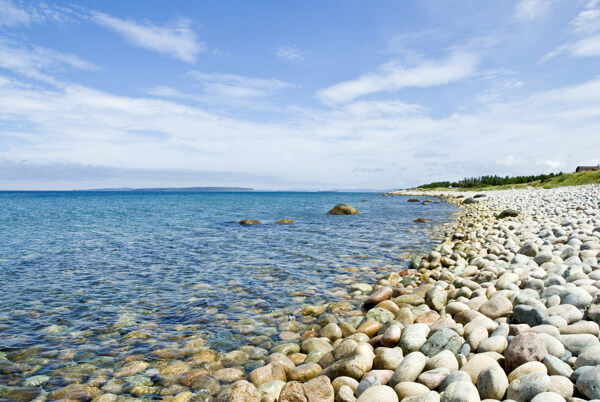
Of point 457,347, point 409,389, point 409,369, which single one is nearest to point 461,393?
point 409,389

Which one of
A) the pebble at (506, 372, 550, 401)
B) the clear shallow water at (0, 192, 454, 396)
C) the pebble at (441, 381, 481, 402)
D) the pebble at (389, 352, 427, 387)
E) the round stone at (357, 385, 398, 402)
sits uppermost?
the pebble at (506, 372, 550, 401)

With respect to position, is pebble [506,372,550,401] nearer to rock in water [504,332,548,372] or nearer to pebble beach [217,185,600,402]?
pebble beach [217,185,600,402]

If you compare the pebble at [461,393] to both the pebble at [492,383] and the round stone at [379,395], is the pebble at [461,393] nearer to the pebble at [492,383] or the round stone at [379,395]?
the pebble at [492,383]

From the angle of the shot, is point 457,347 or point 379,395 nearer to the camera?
point 379,395

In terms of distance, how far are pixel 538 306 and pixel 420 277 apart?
483cm

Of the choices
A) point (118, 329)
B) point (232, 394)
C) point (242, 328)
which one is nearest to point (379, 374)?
point (232, 394)

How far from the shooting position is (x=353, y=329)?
251 inches

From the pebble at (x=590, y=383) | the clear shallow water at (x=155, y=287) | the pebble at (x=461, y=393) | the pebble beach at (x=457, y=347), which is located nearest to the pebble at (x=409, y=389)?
the pebble beach at (x=457, y=347)

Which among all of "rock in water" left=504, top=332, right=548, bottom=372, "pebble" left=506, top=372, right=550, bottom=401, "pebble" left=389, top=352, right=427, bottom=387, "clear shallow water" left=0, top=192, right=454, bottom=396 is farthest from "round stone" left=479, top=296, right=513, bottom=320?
"clear shallow water" left=0, top=192, right=454, bottom=396

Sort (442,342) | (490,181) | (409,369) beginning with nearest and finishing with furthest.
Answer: (409,369) → (442,342) → (490,181)

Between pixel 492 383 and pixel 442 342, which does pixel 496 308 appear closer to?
pixel 442 342

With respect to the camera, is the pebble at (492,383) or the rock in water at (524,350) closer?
the pebble at (492,383)

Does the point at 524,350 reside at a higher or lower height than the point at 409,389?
higher

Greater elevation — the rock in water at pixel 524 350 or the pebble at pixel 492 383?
the rock in water at pixel 524 350
